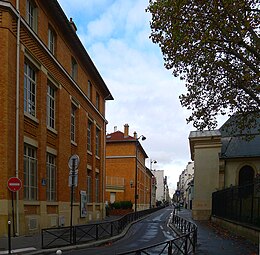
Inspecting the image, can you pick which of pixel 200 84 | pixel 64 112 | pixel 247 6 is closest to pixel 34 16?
pixel 64 112

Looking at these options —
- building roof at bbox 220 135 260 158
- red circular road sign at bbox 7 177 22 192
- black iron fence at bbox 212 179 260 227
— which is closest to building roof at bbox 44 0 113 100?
red circular road sign at bbox 7 177 22 192

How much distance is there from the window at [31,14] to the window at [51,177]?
24.3 ft

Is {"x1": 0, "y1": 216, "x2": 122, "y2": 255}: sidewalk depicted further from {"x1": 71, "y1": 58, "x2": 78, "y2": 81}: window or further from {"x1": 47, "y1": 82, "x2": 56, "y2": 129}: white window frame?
{"x1": 71, "y1": 58, "x2": 78, "y2": 81}: window

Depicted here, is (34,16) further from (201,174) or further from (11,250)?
(201,174)

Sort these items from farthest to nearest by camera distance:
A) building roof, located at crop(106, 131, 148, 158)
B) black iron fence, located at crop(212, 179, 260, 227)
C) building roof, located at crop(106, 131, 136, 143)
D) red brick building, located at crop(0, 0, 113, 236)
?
1. building roof, located at crop(106, 131, 136, 143)
2. building roof, located at crop(106, 131, 148, 158)
3. black iron fence, located at crop(212, 179, 260, 227)
4. red brick building, located at crop(0, 0, 113, 236)

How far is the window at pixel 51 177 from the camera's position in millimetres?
21719

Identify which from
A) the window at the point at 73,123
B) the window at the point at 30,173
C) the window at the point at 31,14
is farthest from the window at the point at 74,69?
the window at the point at 30,173

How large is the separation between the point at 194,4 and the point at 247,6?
5.75ft

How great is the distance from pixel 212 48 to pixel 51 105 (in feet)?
39.5

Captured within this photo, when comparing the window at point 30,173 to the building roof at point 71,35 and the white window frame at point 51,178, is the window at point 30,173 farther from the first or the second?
the building roof at point 71,35

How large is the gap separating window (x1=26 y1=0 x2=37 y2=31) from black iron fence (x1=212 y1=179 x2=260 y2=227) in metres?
14.0

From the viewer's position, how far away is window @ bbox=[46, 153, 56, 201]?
855 inches

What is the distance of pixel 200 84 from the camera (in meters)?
15.6

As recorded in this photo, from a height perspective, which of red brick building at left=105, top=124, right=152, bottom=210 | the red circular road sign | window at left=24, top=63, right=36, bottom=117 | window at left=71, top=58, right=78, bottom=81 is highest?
window at left=71, top=58, right=78, bottom=81
